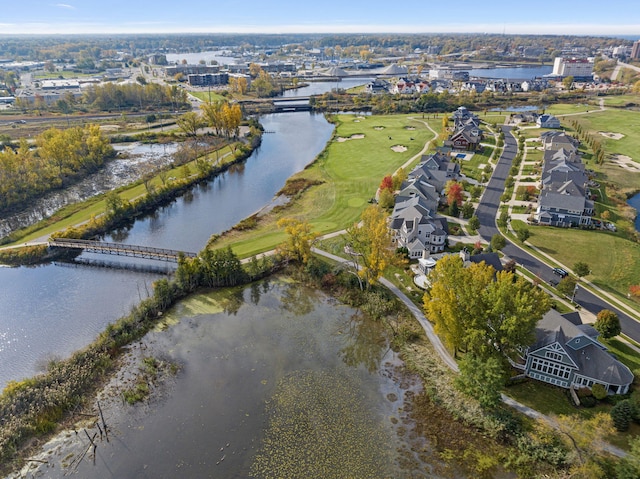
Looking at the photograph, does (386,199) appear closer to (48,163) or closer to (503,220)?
(503,220)

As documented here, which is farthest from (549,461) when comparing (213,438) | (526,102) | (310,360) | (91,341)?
(526,102)

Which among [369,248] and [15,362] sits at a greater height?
[369,248]

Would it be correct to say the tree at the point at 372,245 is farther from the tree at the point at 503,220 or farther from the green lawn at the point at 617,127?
the green lawn at the point at 617,127

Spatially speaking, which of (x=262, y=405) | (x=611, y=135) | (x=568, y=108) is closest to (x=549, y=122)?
(x=611, y=135)

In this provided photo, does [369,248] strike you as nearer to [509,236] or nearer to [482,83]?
[509,236]

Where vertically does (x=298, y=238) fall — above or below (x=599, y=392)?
above

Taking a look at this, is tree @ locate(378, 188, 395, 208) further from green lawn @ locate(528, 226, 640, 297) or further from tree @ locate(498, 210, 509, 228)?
green lawn @ locate(528, 226, 640, 297)
